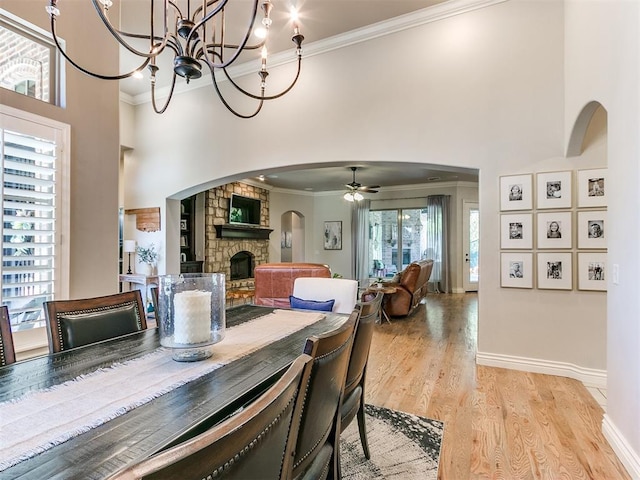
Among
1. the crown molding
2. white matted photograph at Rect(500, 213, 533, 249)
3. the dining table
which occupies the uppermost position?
the crown molding

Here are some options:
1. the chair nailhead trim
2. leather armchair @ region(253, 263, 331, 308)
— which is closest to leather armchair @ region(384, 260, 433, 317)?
leather armchair @ region(253, 263, 331, 308)

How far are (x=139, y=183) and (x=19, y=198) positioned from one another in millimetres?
3486

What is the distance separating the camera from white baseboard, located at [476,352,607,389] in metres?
2.97

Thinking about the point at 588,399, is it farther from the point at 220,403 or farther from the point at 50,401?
the point at 50,401

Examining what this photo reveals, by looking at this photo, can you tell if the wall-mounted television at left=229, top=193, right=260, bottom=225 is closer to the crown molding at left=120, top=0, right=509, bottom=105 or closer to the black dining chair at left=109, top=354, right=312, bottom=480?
the crown molding at left=120, top=0, right=509, bottom=105

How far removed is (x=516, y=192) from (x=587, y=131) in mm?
750

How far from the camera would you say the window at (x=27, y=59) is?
2.32 meters

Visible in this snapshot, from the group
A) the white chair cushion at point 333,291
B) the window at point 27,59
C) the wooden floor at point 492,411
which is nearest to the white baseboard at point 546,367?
the wooden floor at point 492,411

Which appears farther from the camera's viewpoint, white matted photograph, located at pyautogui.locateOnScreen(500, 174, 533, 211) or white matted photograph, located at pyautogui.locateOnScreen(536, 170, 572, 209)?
white matted photograph, located at pyautogui.locateOnScreen(500, 174, 533, 211)

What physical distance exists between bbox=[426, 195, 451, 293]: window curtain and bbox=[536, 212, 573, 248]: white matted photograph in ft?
17.4

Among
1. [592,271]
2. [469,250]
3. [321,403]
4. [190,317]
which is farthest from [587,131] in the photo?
[469,250]

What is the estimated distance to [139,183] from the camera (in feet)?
18.1

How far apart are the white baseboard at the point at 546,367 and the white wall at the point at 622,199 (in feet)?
3.35

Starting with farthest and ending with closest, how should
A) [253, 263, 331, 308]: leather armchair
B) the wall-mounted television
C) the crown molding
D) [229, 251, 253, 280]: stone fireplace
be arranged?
[229, 251, 253, 280]: stone fireplace, the wall-mounted television, [253, 263, 331, 308]: leather armchair, the crown molding
